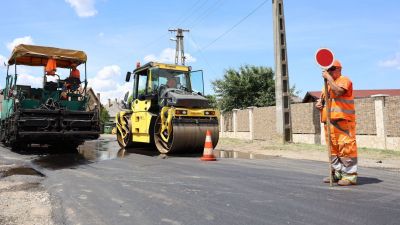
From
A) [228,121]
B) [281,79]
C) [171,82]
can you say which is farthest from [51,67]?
[228,121]

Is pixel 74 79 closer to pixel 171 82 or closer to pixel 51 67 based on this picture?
pixel 51 67

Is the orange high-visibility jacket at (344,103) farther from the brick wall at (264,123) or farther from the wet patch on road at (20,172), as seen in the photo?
the brick wall at (264,123)

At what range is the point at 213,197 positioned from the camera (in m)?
5.17

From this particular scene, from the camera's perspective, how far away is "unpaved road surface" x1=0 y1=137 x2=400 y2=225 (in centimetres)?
417

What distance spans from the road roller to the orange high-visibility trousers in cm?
538

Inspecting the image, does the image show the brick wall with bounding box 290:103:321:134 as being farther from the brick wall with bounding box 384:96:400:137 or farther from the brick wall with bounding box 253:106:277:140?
the brick wall with bounding box 384:96:400:137

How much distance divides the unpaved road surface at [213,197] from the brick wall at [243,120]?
16256 millimetres

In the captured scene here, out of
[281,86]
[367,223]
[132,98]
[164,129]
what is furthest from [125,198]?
[281,86]

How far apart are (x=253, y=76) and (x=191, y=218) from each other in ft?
91.5

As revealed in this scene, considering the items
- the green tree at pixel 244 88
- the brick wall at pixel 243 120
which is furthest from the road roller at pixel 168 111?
the green tree at pixel 244 88

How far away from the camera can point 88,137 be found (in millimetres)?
12164

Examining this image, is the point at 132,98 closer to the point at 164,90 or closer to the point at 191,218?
the point at 164,90

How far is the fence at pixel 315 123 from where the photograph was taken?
1393cm

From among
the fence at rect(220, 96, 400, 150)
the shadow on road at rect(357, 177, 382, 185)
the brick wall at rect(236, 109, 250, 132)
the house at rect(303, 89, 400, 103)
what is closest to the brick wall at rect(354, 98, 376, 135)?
the fence at rect(220, 96, 400, 150)
